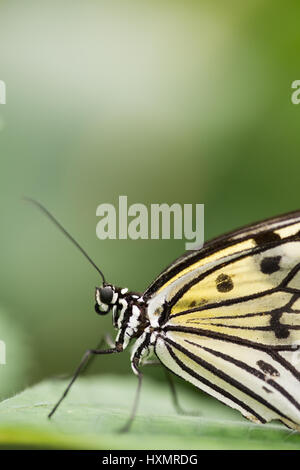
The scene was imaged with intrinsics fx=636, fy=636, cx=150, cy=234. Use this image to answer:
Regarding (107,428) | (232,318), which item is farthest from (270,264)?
(107,428)

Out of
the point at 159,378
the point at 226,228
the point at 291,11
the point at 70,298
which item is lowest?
the point at 159,378

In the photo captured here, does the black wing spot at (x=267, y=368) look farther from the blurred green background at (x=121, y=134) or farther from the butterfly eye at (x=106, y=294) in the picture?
the blurred green background at (x=121, y=134)

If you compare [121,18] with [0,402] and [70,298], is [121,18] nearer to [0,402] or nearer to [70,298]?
[70,298]

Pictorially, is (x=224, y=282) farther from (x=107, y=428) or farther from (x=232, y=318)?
(x=107, y=428)

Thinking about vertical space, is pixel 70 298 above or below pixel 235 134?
below
